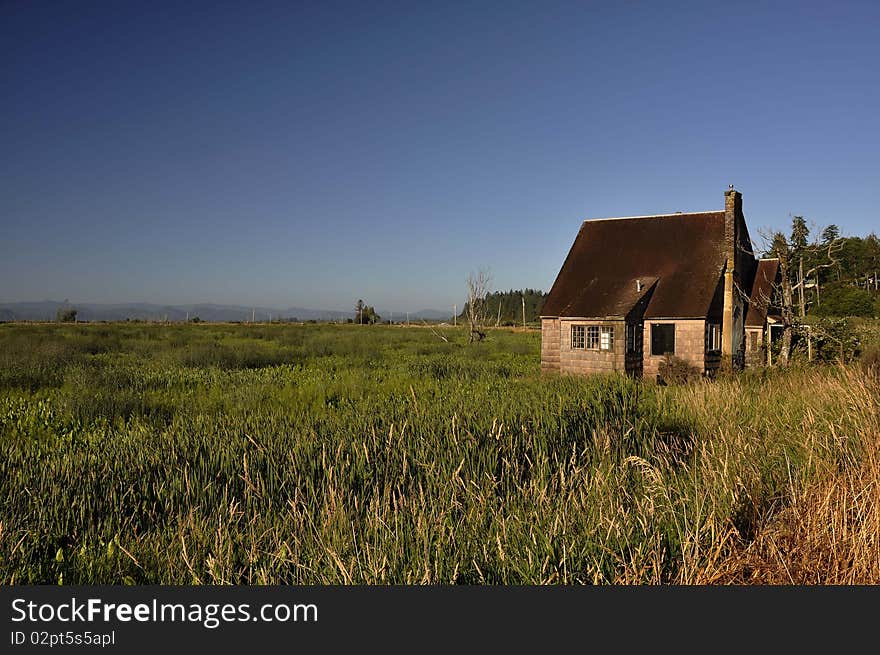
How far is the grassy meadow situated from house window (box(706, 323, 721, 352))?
9.69 m

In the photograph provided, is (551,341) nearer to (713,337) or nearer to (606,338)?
(606,338)

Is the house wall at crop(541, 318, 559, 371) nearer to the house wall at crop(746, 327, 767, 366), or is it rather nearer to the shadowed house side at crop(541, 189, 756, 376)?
the shadowed house side at crop(541, 189, 756, 376)

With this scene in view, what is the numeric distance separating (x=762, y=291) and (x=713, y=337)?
3541mm

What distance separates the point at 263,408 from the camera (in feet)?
34.3

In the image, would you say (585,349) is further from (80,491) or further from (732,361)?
(80,491)

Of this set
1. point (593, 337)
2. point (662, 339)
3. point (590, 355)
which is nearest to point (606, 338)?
point (593, 337)

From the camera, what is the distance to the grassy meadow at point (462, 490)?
358cm

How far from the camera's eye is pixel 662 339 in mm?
21500

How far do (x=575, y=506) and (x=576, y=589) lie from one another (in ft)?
3.92

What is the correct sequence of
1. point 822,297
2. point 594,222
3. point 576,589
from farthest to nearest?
point 822,297, point 594,222, point 576,589

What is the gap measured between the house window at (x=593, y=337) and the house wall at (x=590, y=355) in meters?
Answer: 0.18

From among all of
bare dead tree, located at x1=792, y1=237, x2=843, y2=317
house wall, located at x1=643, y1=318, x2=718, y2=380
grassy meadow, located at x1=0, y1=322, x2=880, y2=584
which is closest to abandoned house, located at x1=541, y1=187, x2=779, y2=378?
house wall, located at x1=643, y1=318, x2=718, y2=380

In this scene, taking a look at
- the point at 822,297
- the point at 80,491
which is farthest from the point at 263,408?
the point at 822,297

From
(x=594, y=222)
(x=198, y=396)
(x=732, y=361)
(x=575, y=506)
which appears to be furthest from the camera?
(x=594, y=222)
